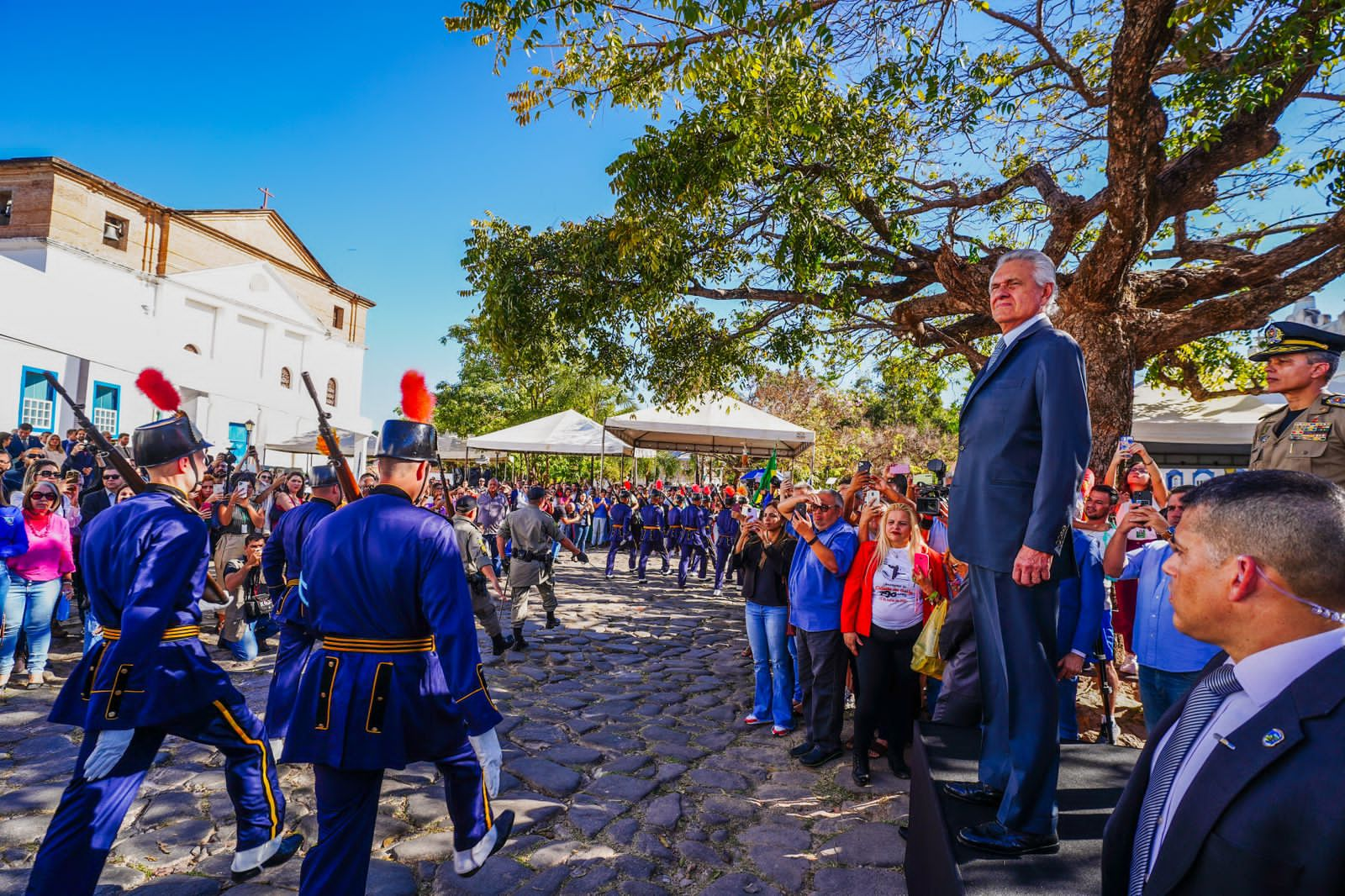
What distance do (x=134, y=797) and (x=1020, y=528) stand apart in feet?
12.1

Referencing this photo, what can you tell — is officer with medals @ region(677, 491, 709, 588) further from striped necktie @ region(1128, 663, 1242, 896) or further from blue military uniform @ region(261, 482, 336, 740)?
striped necktie @ region(1128, 663, 1242, 896)

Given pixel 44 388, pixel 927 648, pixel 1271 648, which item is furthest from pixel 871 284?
pixel 44 388

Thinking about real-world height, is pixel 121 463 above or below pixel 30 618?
→ above

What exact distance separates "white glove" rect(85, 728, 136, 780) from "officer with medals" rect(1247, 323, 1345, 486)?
4989 mm

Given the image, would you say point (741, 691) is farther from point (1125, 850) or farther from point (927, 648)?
point (1125, 850)

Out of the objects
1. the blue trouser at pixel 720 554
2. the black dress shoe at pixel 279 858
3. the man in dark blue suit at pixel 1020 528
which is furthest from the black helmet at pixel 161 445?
the blue trouser at pixel 720 554

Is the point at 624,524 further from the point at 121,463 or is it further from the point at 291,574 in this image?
the point at 121,463

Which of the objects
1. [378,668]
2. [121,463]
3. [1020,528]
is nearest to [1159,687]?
[1020,528]

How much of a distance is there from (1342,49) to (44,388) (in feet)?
81.7

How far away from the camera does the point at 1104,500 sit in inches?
209

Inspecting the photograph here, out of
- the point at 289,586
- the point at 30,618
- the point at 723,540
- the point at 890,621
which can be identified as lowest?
the point at 30,618

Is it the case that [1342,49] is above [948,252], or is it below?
above

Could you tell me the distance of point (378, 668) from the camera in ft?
9.55

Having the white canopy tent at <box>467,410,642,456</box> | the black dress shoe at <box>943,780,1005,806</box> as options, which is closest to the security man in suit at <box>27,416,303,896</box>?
the black dress shoe at <box>943,780,1005,806</box>
